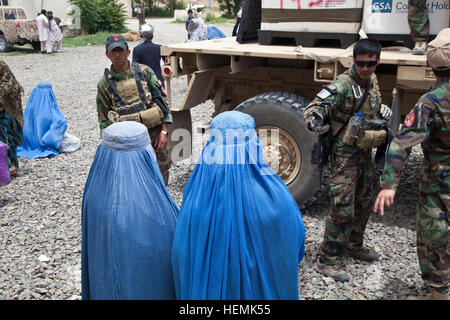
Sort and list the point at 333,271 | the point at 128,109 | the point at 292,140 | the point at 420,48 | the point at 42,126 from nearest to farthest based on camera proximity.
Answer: the point at 333,271
the point at 420,48
the point at 128,109
the point at 292,140
the point at 42,126

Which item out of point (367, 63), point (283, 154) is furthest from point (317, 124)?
point (283, 154)

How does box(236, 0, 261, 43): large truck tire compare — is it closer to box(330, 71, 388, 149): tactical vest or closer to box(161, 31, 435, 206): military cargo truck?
box(161, 31, 435, 206): military cargo truck

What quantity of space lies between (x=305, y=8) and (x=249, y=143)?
120 inches

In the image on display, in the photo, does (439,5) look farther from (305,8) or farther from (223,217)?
A: (223,217)

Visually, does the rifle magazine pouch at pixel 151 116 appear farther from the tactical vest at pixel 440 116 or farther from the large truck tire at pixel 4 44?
the large truck tire at pixel 4 44

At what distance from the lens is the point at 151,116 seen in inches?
169

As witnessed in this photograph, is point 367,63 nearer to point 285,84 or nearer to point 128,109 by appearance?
point 285,84

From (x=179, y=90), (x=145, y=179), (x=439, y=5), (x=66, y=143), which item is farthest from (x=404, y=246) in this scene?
(x=179, y=90)

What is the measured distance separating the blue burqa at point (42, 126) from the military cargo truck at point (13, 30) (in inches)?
568

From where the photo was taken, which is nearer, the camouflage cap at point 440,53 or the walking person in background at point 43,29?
the camouflage cap at point 440,53

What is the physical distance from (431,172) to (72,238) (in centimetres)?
335

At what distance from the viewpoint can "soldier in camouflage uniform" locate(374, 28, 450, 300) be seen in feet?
9.22

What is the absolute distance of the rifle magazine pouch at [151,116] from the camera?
4258 mm

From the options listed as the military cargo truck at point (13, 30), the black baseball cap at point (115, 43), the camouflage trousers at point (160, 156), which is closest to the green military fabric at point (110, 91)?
the black baseball cap at point (115, 43)
